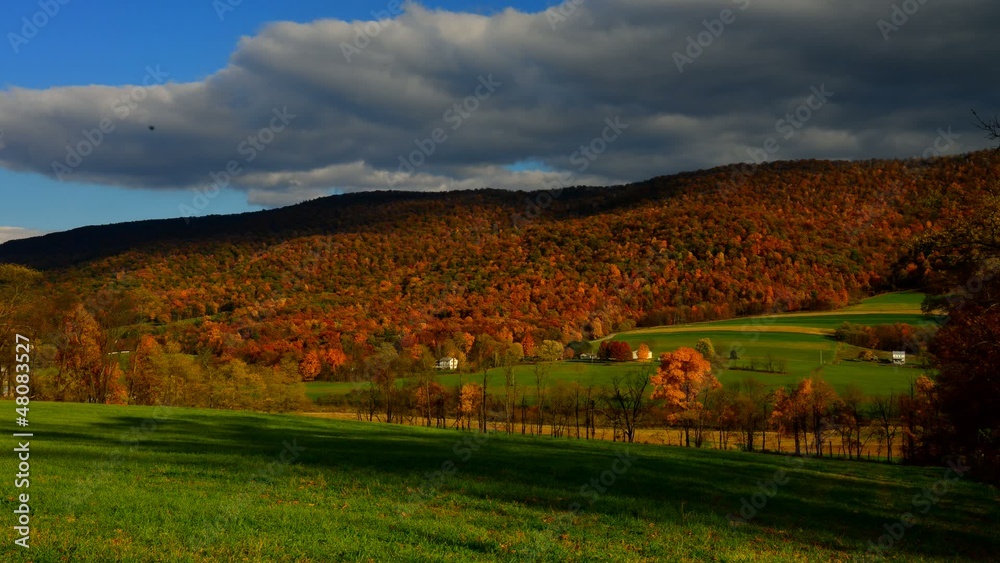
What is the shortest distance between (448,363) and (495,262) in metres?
32.4

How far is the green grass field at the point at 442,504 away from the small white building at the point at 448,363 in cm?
6781

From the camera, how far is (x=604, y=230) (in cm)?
14088

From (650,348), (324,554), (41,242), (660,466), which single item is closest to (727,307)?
(650,348)

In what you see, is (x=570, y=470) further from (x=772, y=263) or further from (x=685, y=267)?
(x=772, y=263)

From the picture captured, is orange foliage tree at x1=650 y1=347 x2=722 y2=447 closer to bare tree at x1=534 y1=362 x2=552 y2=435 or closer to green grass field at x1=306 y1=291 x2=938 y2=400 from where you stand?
green grass field at x1=306 y1=291 x2=938 y2=400

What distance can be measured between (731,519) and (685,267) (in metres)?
112

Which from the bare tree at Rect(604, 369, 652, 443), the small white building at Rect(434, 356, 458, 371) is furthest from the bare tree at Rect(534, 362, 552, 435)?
the small white building at Rect(434, 356, 458, 371)

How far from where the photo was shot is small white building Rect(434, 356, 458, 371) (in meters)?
99.2

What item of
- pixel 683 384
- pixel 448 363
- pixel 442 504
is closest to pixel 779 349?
pixel 683 384

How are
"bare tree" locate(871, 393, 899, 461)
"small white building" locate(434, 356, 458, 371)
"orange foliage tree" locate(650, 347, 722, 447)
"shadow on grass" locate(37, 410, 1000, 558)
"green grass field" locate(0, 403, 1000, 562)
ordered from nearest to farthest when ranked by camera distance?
"green grass field" locate(0, 403, 1000, 562) < "shadow on grass" locate(37, 410, 1000, 558) < "bare tree" locate(871, 393, 899, 461) < "orange foliage tree" locate(650, 347, 722, 447) < "small white building" locate(434, 356, 458, 371)

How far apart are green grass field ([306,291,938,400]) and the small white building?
117 inches

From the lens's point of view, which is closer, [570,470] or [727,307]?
[570,470]

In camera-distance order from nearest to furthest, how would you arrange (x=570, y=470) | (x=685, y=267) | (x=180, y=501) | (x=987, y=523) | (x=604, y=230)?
(x=180, y=501) < (x=987, y=523) < (x=570, y=470) < (x=685, y=267) < (x=604, y=230)

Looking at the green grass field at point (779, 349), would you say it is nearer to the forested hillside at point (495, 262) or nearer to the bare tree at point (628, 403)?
the forested hillside at point (495, 262)
